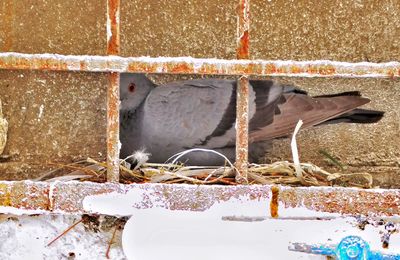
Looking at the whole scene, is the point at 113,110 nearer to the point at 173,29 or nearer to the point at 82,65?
→ the point at 82,65

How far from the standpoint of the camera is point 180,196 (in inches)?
87.5

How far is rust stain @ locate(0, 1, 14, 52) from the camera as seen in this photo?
114 inches

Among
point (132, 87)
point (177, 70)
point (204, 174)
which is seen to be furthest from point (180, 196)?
point (132, 87)

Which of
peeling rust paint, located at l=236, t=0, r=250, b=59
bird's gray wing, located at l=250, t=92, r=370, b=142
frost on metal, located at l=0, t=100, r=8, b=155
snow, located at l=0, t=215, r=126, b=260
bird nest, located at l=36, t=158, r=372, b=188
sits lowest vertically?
snow, located at l=0, t=215, r=126, b=260

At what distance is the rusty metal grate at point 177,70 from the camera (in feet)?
7.30

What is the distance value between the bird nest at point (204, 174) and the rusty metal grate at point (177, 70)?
0.09m

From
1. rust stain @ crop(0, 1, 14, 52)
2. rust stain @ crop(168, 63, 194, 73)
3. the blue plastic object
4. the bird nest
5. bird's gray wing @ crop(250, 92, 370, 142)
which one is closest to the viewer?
the blue plastic object

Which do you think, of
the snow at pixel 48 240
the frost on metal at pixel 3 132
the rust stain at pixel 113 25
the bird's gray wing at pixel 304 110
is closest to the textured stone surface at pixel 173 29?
the bird's gray wing at pixel 304 110

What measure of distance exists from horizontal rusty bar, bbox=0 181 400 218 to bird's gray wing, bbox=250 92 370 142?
1.78 ft

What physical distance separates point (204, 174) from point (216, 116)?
14.8 inches

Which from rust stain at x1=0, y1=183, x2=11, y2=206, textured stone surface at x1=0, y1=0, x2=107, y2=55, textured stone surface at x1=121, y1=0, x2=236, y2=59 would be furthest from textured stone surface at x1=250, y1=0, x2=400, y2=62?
rust stain at x1=0, y1=183, x2=11, y2=206

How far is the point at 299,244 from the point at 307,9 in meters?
1.06

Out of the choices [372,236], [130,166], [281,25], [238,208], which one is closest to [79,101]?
[130,166]

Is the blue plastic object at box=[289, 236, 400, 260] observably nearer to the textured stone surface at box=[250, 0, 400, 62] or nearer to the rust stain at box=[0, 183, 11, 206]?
the rust stain at box=[0, 183, 11, 206]
